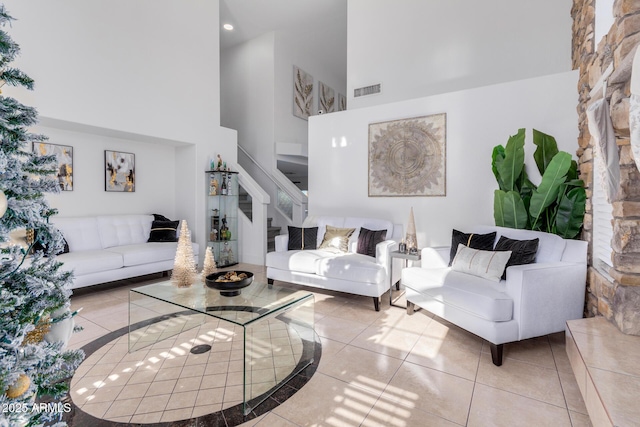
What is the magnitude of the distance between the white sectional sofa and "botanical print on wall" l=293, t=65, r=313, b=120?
441 cm

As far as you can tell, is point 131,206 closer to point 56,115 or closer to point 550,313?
point 56,115

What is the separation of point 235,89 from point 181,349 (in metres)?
6.60

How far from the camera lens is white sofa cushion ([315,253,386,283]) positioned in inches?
129

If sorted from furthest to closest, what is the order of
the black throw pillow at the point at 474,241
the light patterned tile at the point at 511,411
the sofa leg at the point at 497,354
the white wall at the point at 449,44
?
the white wall at the point at 449,44 < the black throw pillow at the point at 474,241 < the sofa leg at the point at 497,354 < the light patterned tile at the point at 511,411

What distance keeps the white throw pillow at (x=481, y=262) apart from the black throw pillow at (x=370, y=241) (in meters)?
0.97

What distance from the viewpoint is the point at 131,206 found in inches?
198

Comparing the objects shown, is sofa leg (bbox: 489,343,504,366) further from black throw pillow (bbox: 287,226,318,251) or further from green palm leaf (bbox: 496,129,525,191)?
black throw pillow (bbox: 287,226,318,251)

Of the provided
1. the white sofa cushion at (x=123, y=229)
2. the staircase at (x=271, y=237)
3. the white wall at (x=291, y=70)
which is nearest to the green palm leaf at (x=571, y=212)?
the staircase at (x=271, y=237)

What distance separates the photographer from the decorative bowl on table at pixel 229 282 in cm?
247

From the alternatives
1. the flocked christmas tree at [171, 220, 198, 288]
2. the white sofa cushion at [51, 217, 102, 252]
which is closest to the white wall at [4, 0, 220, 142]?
the white sofa cushion at [51, 217, 102, 252]

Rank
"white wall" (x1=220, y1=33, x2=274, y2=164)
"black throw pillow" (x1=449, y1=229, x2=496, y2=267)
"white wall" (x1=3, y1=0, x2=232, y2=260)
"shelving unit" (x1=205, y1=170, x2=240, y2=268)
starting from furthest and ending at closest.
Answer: "white wall" (x1=220, y1=33, x2=274, y2=164) < "shelving unit" (x1=205, y1=170, x2=240, y2=268) < "white wall" (x1=3, y1=0, x2=232, y2=260) < "black throw pillow" (x1=449, y1=229, x2=496, y2=267)

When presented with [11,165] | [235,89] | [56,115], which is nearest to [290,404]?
[11,165]

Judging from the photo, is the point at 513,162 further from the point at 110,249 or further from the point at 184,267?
the point at 110,249

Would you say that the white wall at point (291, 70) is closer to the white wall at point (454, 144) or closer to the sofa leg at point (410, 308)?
the white wall at point (454, 144)
